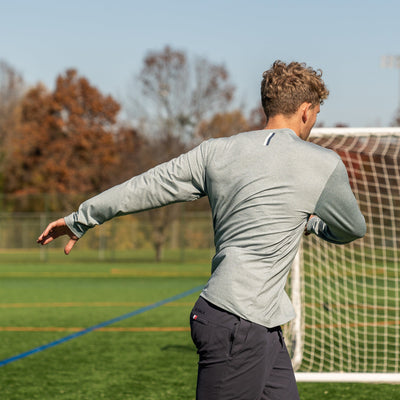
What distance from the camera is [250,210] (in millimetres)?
2516

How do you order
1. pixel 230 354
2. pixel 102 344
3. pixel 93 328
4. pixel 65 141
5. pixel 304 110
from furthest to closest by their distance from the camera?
pixel 65 141, pixel 93 328, pixel 102 344, pixel 304 110, pixel 230 354

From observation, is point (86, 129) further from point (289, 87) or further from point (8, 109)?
point (289, 87)

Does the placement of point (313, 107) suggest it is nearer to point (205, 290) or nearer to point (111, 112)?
point (205, 290)

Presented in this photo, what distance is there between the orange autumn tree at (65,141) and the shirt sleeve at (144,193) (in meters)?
40.5

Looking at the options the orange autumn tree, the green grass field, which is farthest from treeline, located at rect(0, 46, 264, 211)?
the green grass field

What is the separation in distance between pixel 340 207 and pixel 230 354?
63cm

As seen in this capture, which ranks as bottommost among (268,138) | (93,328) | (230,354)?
(93,328)

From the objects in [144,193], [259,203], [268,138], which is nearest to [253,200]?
[259,203]

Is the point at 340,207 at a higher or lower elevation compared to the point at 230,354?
higher

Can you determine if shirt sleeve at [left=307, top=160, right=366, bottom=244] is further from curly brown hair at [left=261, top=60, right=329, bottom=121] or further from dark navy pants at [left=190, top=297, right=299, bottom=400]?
dark navy pants at [left=190, top=297, right=299, bottom=400]

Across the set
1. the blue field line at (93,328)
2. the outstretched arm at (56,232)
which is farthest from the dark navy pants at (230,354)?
the blue field line at (93,328)

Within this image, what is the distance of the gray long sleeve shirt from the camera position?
8.19 ft

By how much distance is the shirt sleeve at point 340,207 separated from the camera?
2.50 m

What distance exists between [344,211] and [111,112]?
144 ft
